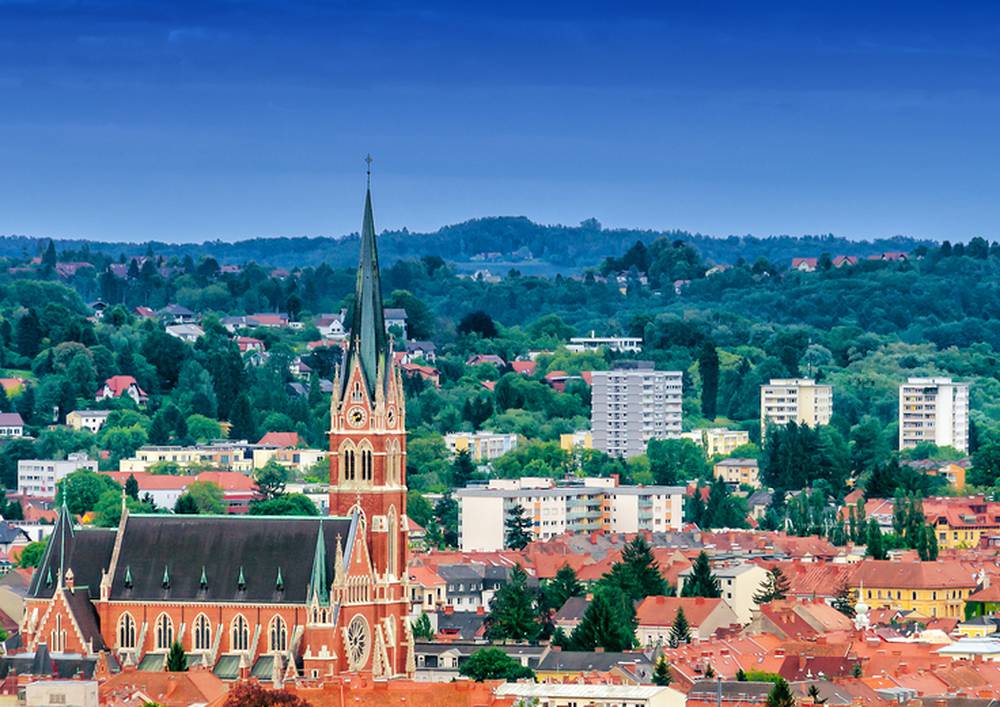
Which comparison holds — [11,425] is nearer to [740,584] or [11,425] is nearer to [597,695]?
[740,584]

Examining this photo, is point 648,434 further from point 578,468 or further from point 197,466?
point 197,466

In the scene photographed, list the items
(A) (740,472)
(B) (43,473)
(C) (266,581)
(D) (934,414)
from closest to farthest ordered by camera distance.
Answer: (C) (266,581)
(B) (43,473)
(A) (740,472)
(D) (934,414)

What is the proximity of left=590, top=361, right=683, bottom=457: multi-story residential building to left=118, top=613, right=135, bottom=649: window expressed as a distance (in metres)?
99.0

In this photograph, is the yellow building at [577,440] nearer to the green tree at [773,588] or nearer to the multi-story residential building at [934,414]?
the multi-story residential building at [934,414]

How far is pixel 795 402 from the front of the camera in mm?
188875

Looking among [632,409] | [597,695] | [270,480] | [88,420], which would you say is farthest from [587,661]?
[632,409]

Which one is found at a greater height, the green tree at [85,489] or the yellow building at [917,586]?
the green tree at [85,489]

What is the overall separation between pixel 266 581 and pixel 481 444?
89.3 m

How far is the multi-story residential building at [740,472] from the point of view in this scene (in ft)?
547

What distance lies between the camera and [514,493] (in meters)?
139

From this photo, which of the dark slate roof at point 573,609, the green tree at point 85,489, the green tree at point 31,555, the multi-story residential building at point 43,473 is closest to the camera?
the dark slate roof at point 573,609

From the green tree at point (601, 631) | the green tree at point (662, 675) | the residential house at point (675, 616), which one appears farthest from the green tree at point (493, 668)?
the residential house at point (675, 616)

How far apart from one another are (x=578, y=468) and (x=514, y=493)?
2557 centimetres

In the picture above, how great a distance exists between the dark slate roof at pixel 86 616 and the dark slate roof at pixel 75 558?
14.1 inches
